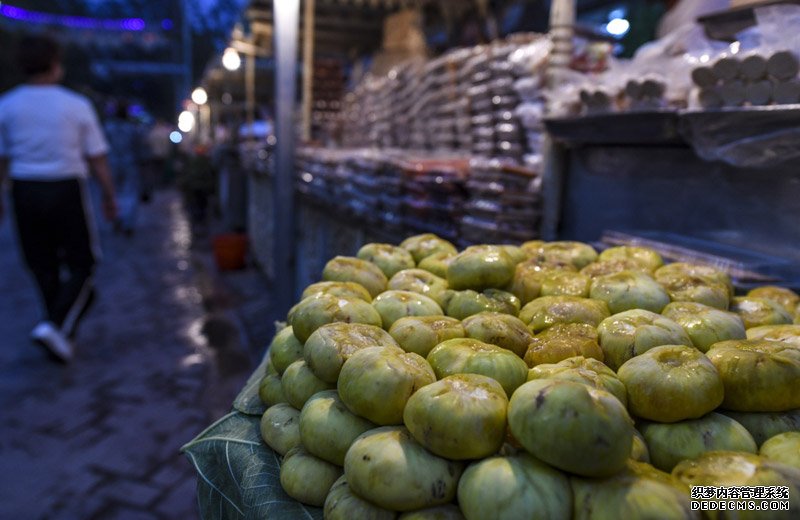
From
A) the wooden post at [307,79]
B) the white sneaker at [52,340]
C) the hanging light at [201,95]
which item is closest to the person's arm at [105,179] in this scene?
the white sneaker at [52,340]

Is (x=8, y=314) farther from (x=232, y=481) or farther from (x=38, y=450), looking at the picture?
(x=232, y=481)

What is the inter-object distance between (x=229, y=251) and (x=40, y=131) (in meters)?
3.44

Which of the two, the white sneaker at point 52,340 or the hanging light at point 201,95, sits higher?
the hanging light at point 201,95

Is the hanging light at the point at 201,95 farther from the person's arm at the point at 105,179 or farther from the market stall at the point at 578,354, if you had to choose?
the market stall at the point at 578,354

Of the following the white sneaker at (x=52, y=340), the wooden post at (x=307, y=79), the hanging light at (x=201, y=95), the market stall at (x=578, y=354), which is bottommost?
the white sneaker at (x=52, y=340)

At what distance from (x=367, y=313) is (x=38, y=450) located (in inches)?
106

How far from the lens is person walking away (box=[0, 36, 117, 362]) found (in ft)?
13.5

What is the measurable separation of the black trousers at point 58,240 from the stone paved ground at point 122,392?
414 millimetres

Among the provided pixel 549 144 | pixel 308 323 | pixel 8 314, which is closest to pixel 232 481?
pixel 308 323

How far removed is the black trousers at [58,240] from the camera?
13.8ft

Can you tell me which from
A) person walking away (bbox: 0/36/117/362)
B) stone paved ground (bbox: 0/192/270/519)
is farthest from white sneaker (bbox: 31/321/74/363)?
stone paved ground (bbox: 0/192/270/519)

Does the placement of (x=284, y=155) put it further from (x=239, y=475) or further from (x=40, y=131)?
(x=239, y=475)

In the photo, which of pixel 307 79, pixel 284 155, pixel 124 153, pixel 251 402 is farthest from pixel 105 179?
pixel 124 153

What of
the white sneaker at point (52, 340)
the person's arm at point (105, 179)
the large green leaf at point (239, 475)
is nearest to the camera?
the large green leaf at point (239, 475)
